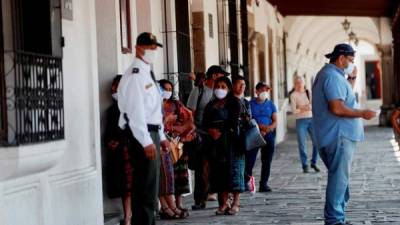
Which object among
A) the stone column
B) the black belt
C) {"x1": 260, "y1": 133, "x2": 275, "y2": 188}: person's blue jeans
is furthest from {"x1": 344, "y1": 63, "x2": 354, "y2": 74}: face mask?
the stone column

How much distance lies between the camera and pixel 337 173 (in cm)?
892

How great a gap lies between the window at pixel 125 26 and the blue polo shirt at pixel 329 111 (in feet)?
8.71

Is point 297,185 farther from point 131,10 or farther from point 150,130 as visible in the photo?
point 150,130

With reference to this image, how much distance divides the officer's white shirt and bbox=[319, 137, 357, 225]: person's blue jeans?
1.84 metres

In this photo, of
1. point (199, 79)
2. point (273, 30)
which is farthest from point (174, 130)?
point (273, 30)

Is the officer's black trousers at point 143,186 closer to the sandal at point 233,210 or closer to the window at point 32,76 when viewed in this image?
the window at point 32,76

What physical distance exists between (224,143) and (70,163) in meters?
2.64

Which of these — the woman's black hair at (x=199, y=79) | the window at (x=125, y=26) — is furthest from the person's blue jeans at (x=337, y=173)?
the woman's black hair at (x=199, y=79)

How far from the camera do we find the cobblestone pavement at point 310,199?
396 inches

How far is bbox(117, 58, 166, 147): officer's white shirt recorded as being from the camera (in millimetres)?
7684

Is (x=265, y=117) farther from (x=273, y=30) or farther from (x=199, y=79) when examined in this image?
(x=273, y=30)

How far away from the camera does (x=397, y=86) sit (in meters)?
30.1

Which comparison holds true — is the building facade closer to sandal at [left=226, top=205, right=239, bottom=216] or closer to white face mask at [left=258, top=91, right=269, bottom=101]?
white face mask at [left=258, top=91, right=269, bottom=101]

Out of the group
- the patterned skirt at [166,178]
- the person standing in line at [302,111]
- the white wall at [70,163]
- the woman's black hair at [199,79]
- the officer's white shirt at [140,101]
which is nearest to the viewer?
the white wall at [70,163]
